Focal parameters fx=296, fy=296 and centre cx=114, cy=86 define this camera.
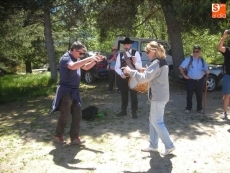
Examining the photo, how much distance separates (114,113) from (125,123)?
99 centimetres

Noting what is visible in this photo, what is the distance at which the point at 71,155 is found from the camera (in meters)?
4.62

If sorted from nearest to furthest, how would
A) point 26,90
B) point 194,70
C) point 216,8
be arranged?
point 194,70, point 216,8, point 26,90

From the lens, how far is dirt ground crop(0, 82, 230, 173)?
4.20 meters

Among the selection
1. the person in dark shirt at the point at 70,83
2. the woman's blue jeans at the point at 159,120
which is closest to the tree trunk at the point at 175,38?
the person in dark shirt at the point at 70,83

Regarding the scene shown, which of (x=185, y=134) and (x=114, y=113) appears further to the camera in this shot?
(x=114, y=113)

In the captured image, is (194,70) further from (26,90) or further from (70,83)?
(26,90)

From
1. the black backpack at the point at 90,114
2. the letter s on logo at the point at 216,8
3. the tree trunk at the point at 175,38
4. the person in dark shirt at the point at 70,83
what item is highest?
the letter s on logo at the point at 216,8

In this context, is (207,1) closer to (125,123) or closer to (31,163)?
(125,123)

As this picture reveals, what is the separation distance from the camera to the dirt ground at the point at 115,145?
420 centimetres

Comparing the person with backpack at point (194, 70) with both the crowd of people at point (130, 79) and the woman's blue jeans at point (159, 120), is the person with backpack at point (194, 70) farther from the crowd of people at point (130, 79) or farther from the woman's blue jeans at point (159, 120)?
the woman's blue jeans at point (159, 120)

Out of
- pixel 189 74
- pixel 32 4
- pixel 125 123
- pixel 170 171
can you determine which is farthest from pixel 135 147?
pixel 32 4

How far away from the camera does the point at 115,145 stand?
507 centimetres

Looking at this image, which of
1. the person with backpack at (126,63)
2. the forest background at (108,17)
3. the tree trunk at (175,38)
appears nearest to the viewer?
the person with backpack at (126,63)

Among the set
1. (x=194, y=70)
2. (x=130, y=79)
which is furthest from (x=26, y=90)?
(x=130, y=79)
